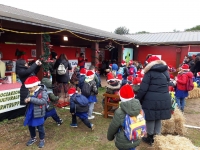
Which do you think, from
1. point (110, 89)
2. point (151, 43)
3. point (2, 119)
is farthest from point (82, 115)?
point (151, 43)

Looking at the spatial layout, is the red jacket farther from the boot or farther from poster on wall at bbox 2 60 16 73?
poster on wall at bbox 2 60 16 73

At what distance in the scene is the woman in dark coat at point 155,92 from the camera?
327cm

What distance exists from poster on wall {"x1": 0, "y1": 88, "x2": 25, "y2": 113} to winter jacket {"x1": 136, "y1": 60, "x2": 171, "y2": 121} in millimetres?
3588

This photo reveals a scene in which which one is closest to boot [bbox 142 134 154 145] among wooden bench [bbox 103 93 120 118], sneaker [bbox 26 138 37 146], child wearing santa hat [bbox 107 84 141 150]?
child wearing santa hat [bbox 107 84 141 150]

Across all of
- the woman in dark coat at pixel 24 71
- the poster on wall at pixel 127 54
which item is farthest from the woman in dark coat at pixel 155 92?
the poster on wall at pixel 127 54

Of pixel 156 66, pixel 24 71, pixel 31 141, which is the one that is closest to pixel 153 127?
pixel 156 66

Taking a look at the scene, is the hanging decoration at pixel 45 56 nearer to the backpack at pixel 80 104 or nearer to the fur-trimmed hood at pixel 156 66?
the backpack at pixel 80 104

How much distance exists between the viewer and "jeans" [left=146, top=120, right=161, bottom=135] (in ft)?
11.5

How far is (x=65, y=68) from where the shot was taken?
654cm

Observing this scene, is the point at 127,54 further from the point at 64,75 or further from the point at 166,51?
the point at 64,75

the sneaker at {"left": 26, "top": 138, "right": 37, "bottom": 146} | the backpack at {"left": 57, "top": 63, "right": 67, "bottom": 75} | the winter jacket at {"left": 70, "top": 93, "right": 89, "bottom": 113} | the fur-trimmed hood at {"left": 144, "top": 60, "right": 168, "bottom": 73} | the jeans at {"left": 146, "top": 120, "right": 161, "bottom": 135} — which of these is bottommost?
the sneaker at {"left": 26, "top": 138, "right": 37, "bottom": 146}

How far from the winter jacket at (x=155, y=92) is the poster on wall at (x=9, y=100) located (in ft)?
11.8

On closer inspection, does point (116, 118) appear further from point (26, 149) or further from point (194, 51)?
point (194, 51)

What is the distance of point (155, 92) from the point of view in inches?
129
